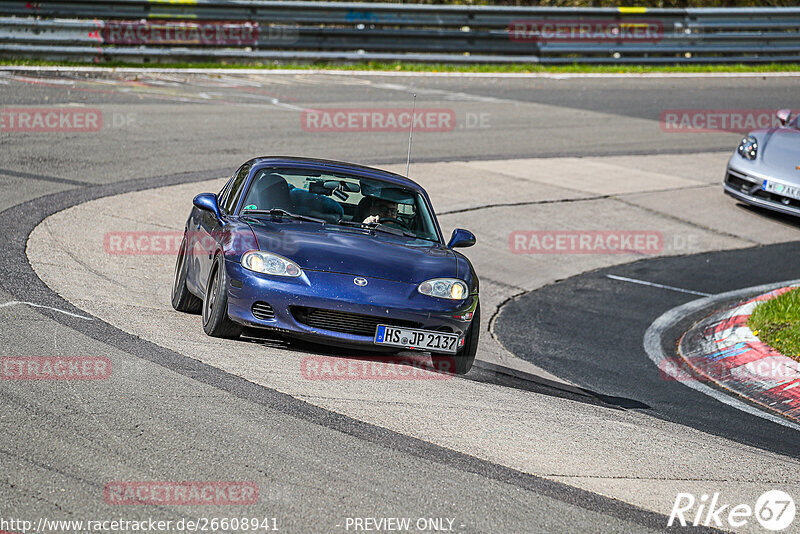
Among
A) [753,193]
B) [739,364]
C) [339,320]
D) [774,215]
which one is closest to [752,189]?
[753,193]

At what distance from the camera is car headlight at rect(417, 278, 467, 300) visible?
22.9 feet

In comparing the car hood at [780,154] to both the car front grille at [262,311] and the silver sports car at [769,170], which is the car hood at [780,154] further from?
the car front grille at [262,311]

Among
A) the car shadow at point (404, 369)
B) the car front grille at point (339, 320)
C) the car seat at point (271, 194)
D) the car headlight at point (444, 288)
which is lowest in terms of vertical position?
the car shadow at point (404, 369)

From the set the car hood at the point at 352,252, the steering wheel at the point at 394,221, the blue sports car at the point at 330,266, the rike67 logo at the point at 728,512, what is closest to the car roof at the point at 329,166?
the blue sports car at the point at 330,266

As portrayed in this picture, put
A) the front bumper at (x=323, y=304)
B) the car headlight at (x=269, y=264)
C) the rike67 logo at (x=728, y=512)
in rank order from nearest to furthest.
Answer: the rike67 logo at (x=728, y=512) < the front bumper at (x=323, y=304) < the car headlight at (x=269, y=264)

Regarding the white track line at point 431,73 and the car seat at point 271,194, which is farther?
the white track line at point 431,73

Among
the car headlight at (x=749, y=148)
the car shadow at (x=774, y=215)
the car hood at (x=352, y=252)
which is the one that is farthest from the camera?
the car shadow at (x=774, y=215)

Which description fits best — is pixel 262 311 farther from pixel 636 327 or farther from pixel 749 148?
pixel 749 148

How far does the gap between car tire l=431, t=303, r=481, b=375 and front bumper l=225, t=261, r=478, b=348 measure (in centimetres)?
48

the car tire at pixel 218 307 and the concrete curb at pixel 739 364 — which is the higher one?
the car tire at pixel 218 307

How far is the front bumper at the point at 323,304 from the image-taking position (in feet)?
21.9

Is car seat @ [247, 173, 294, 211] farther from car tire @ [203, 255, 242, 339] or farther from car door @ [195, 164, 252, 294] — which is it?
car tire @ [203, 255, 242, 339]

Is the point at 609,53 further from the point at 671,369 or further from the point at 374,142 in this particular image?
the point at 671,369

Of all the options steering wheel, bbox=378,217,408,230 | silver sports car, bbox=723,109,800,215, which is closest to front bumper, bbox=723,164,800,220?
silver sports car, bbox=723,109,800,215
